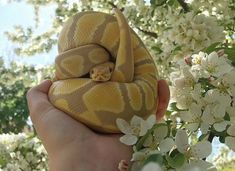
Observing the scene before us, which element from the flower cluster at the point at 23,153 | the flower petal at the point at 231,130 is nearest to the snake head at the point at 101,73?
the flower petal at the point at 231,130

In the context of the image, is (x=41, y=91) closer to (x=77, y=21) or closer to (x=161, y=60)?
(x=77, y=21)

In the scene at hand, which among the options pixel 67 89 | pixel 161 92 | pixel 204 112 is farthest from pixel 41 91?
pixel 204 112

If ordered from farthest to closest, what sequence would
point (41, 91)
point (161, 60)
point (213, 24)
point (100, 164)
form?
point (161, 60) → point (213, 24) → point (41, 91) → point (100, 164)

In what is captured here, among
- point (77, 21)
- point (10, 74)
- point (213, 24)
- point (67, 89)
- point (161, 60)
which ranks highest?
point (77, 21)

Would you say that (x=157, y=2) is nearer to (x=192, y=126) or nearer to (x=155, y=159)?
(x=192, y=126)

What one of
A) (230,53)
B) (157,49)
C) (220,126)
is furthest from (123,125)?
(157,49)

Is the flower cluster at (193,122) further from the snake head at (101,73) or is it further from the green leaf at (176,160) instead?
the snake head at (101,73)
